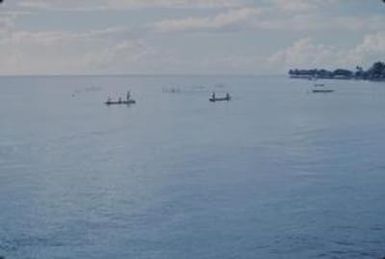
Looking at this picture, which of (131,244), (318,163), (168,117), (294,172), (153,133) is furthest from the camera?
(168,117)

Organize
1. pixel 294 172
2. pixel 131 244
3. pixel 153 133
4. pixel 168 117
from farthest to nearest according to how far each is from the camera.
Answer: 1. pixel 168 117
2. pixel 153 133
3. pixel 294 172
4. pixel 131 244

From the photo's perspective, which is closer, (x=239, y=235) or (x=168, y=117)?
(x=239, y=235)

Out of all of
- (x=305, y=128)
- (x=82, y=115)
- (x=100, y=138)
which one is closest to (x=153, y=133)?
(x=100, y=138)

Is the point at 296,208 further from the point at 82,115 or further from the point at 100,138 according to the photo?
the point at 82,115

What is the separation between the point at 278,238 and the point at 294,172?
18.5 metres

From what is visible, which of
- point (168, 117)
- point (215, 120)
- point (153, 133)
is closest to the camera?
point (153, 133)

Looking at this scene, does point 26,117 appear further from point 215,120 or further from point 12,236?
point 12,236

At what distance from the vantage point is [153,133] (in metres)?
87.6

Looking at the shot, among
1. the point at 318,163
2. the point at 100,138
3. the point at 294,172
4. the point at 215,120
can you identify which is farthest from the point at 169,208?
the point at 215,120

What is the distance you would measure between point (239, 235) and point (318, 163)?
23.7 m

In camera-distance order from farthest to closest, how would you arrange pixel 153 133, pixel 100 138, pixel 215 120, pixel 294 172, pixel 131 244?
pixel 215 120 < pixel 153 133 < pixel 100 138 < pixel 294 172 < pixel 131 244

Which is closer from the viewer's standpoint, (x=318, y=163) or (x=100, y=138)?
(x=318, y=163)

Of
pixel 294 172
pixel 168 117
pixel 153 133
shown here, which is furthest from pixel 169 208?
pixel 168 117

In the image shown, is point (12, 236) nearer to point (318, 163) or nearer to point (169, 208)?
point (169, 208)
